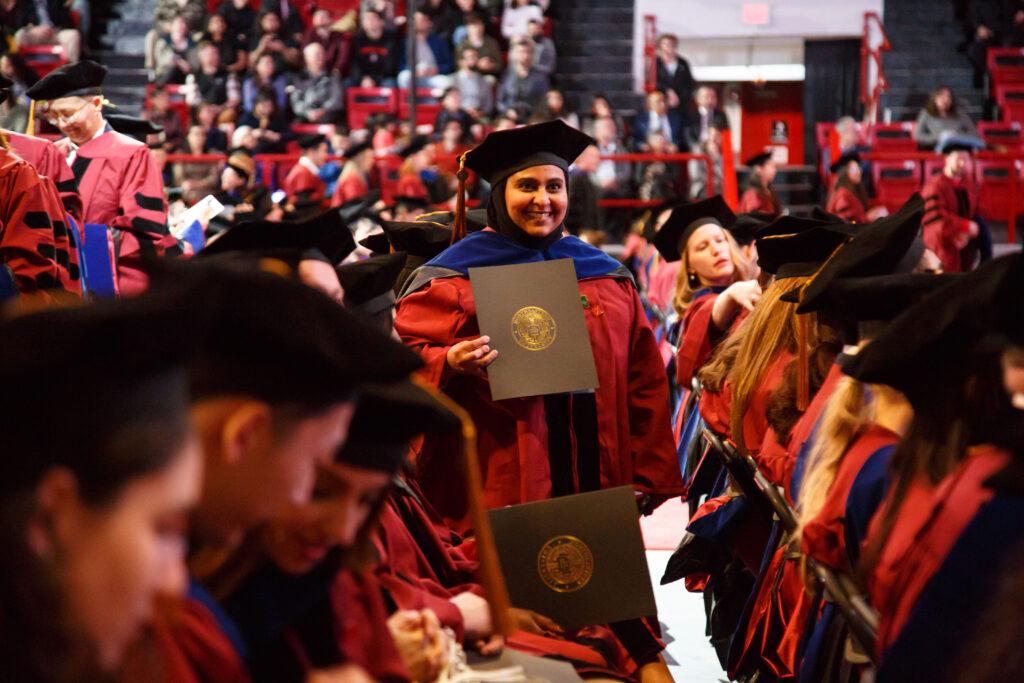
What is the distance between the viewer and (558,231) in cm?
401

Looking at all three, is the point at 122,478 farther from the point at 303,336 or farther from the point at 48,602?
the point at 303,336

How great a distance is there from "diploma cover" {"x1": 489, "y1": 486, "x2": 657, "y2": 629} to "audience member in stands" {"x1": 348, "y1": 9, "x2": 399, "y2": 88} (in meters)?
14.5

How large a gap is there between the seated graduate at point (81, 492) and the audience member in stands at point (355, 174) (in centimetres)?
1114

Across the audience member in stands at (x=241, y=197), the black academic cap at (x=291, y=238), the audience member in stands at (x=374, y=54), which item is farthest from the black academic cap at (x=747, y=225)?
the audience member in stands at (x=374, y=54)

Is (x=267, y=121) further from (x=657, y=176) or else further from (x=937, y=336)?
(x=937, y=336)

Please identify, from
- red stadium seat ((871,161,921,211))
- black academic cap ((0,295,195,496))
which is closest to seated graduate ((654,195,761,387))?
black academic cap ((0,295,195,496))

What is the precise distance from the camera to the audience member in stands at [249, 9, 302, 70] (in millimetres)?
16969

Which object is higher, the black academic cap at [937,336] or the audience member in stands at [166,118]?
the audience member in stands at [166,118]

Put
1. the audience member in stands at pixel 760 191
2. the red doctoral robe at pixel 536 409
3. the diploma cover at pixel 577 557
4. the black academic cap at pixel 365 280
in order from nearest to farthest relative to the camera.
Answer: the black academic cap at pixel 365 280, the diploma cover at pixel 577 557, the red doctoral robe at pixel 536 409, the audience member in stands at pixel 760 191

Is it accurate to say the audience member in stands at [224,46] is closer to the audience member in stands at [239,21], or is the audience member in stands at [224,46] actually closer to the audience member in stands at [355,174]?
the audience member in stands at [239,21]

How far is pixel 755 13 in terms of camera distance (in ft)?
64.0

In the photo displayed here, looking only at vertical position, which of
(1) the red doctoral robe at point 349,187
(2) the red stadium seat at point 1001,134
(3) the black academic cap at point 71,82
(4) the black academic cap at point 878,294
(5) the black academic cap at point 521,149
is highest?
(3) the black academic cap at point 71,82

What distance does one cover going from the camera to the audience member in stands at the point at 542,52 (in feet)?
55.7

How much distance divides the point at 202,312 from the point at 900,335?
1173 millimetres
